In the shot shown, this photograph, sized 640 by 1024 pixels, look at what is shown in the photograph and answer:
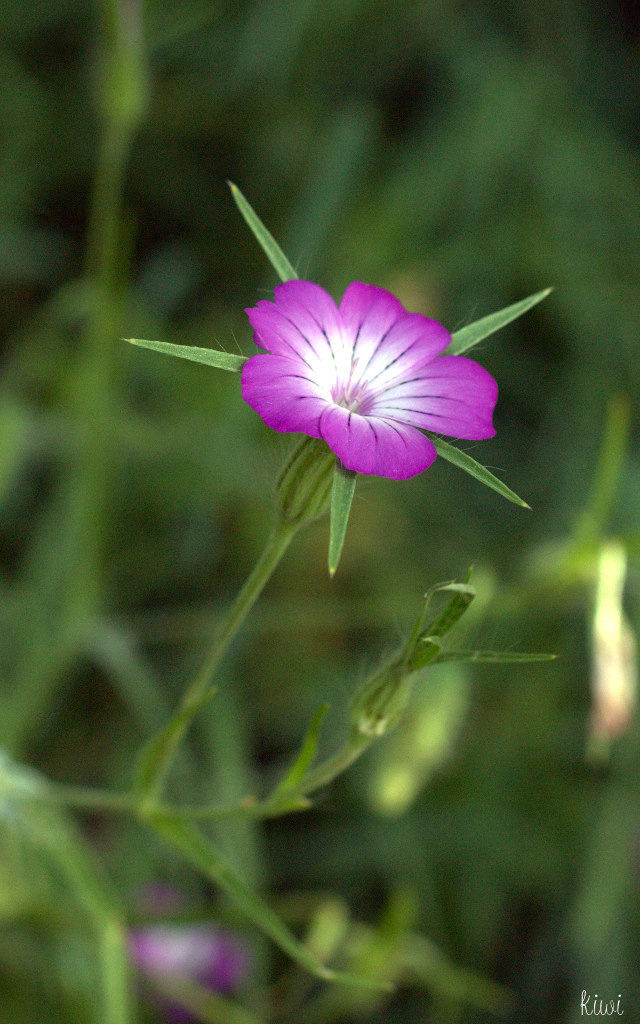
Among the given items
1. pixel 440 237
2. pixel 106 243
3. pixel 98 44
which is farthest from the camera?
pixel 440 237

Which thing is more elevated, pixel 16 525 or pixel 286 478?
pixel 16 525

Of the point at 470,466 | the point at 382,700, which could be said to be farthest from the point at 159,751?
the point at 470,466

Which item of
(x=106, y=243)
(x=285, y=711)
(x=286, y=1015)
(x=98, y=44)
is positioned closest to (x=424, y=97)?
(x=98, y=44)

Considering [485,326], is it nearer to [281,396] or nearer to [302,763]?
[281,396]

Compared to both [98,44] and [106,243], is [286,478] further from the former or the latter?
[98,44]

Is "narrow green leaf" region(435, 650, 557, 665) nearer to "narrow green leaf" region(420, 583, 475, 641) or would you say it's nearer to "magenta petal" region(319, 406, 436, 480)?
"narrow green leaf" region(420, 583, 475, 641)

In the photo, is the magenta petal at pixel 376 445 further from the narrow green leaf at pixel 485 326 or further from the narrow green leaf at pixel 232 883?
the narrow green leaf at pixel 232 883

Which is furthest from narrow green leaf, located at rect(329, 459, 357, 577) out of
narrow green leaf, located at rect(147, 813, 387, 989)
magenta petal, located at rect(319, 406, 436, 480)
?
narrow green leaf, located at rect(147, 813, 387, 989)
